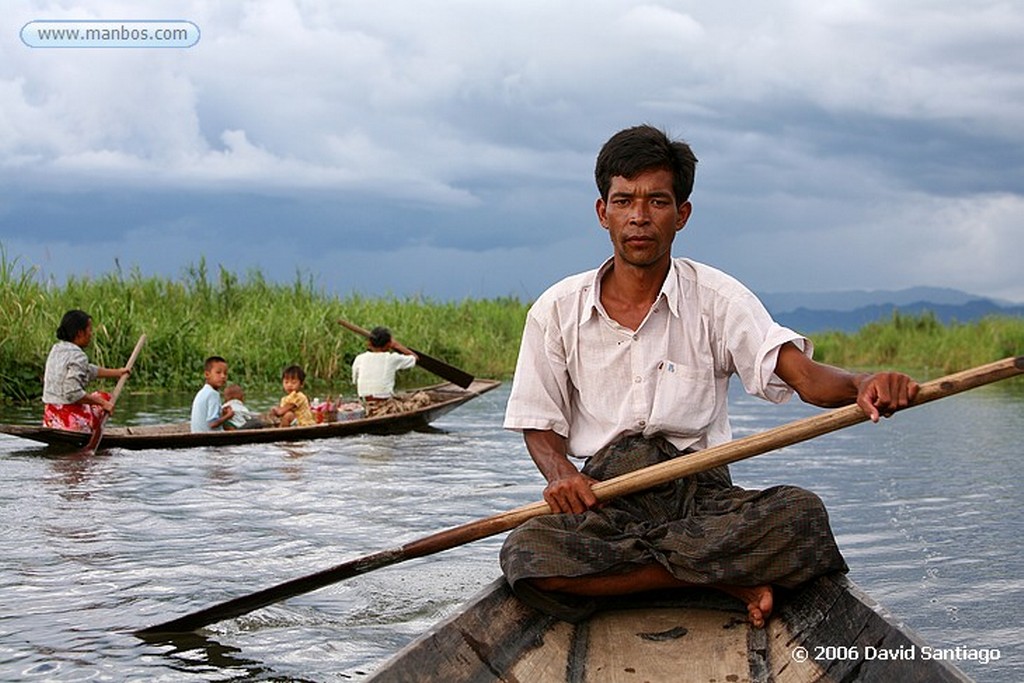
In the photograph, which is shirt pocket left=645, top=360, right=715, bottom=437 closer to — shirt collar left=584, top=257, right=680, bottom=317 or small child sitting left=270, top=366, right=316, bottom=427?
shirt collar left=584, top=257, right=680, bottom=317

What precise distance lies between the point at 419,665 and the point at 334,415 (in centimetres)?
692

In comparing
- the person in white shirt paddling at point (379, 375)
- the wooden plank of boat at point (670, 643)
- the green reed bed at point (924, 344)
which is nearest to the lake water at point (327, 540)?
the person in white shirt paddling at point (379, 375)

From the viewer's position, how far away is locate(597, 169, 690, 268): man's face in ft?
9.45

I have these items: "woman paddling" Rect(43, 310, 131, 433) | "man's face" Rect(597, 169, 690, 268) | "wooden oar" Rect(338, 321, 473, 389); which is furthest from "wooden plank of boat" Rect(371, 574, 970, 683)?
"wooden oar" Rect(338, 321, 473, 389)

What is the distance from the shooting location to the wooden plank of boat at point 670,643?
2.46 m

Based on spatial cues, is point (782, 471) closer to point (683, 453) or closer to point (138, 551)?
point (138, 551)

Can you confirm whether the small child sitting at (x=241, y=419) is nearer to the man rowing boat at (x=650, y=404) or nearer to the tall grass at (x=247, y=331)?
the tall grass at (x=247, y=331)

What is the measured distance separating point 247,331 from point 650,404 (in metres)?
10.3

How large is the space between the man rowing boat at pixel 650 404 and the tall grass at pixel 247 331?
8.49m

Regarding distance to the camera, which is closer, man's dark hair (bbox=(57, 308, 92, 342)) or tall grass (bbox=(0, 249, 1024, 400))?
man's dark hair (bbox=(57, 308, 92, 342))

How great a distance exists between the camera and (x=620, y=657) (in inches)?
107

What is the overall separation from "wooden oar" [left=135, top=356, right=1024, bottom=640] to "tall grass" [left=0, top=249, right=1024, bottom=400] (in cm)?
791

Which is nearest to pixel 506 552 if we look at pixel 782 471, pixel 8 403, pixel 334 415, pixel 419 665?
pixel 419 665

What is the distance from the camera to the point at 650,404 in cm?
294
